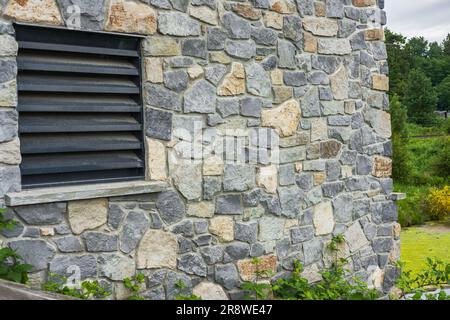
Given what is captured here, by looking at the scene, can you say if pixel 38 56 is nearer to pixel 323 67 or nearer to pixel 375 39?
pixel 323 67

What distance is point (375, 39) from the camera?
5.42m

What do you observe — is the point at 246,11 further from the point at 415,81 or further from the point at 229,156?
the point at 415,81

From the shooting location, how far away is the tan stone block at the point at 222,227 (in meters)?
4.23

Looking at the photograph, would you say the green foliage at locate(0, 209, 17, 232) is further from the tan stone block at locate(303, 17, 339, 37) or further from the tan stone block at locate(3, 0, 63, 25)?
the tan stone block at locate(303, 17, 339, 37)


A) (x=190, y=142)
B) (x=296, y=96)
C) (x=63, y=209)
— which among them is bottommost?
(x=63, y=209)

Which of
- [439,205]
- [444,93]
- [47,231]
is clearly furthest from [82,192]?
[444,93]

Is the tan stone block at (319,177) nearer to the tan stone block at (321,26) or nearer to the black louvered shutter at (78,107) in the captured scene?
the tan stone block at (321,26)

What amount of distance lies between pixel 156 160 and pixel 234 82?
0.93 meters

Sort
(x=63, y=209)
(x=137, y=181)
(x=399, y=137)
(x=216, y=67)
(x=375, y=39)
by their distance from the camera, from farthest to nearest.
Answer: (x=399, y=137) < (x=375, y=39) < (x=216, y=67) < (x=137, y=181) < (x=63, y=209)

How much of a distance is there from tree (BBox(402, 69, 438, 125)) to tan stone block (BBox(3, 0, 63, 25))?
98.0 ft

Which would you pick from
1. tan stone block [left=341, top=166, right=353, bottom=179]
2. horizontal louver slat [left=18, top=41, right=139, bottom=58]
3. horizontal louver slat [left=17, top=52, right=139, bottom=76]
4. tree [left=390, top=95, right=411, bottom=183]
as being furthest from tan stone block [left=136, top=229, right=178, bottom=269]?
tree [left=390, top=95, right=411, bottom=183]

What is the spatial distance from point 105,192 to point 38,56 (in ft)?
3.19

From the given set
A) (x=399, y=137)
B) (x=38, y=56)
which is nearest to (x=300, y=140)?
(x=38, y=56)

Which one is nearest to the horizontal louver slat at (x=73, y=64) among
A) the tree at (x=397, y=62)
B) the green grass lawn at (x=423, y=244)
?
the green grass lawn at (x=423, y=244)
